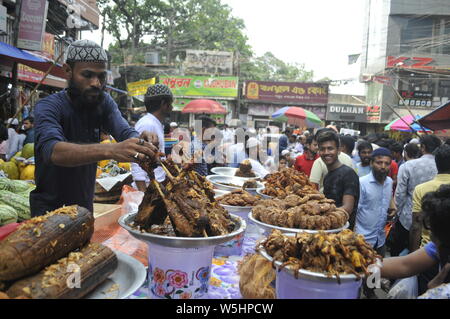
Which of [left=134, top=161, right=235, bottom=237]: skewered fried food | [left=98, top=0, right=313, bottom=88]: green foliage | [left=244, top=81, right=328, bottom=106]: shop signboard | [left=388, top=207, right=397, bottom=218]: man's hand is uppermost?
[left=98, top=0, right=313, bottom=88]: green foliage

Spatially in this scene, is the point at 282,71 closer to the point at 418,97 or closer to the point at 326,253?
the point at 418,97

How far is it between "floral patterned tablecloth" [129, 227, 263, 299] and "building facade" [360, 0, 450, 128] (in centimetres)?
Result: 2171

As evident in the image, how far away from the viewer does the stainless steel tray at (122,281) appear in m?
1.27

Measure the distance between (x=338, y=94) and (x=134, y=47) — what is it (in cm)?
1607

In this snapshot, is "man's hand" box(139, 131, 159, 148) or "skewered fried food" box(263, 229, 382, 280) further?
"man's hand" box(139, 131, 159, 148)

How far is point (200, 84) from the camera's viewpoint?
22.2m

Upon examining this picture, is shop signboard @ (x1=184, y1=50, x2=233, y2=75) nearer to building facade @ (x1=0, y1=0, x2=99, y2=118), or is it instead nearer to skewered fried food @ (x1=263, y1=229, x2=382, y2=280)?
building facade @ (x1=0, y1=0, x2=99, y2=118)

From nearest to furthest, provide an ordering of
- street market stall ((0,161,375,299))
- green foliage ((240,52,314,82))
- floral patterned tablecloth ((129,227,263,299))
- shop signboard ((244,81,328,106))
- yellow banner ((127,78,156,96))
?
street market stall ((0,161,375,299)) → floral patterned tablecloth ((129,227,263,299)) → yellow banner ((127,78,156,96)) → shop signboard ((244,81,328,106)) → green foliage ((240,52,314,82))

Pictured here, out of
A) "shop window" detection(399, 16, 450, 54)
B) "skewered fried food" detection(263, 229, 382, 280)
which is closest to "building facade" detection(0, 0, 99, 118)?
"skewered fried food" detection(263, 229, 382, 280)

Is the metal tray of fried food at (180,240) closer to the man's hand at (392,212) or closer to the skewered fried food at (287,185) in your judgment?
the skewered fried food at (287,185)

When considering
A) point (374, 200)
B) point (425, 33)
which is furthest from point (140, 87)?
point (425, 33)

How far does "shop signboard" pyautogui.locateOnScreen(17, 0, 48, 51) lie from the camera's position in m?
7.21
